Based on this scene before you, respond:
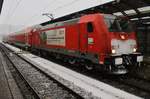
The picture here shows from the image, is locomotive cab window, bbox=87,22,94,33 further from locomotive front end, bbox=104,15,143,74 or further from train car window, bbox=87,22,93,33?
locomotive front end, bbox=104,15,143,74

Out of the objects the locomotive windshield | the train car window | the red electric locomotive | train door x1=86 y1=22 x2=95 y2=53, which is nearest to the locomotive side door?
the red electric locomotive

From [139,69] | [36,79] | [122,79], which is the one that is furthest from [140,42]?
[36,79]

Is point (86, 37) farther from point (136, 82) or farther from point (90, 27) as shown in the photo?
point (136, 82)

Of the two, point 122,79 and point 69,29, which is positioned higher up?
point 69,29

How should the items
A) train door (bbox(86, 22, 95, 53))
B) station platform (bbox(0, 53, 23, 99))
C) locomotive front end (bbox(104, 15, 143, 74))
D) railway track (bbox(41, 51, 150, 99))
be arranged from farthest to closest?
train door (bbox(86, 22, 95, 53))
locomotive front end (bbox(104, 15, 143, 74))
railway track (bbox(41, 51, 150, 99))
station platform (bbox(0, 53, 23, 99))

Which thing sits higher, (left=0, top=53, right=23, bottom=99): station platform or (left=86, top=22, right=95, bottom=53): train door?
(left=86, top=22, right=95, bottom=53): train door

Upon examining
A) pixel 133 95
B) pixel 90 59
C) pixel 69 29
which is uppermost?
pixel 69 29

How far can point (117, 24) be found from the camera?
513 inches

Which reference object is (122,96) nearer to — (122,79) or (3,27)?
(122,79)

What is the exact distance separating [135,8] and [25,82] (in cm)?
676

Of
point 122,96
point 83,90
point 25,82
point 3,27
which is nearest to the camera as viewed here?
point 122,96

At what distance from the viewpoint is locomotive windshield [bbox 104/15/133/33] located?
42.3 feet

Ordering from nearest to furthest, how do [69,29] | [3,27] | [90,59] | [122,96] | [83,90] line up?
[122,96] < [83,90] < [90,59] < [69,29] < [3,27]

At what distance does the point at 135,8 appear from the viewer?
13812 mm
